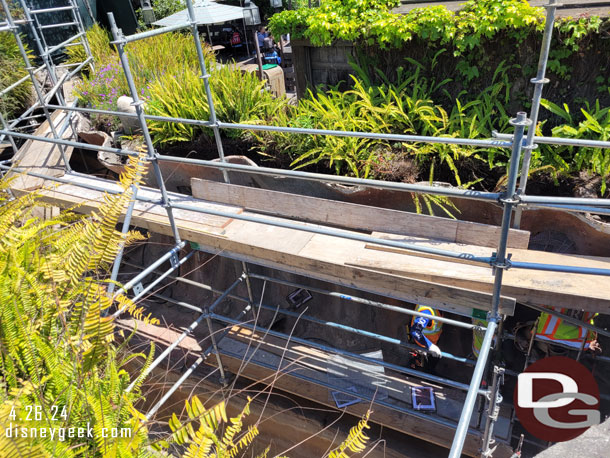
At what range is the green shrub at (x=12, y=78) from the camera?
6664mm

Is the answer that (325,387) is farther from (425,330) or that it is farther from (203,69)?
(203,69)

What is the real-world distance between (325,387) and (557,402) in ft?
5.14

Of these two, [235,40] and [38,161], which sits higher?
[235,40]

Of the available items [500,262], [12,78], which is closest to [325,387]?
[500,262]

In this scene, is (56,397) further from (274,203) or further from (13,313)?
(274,203)

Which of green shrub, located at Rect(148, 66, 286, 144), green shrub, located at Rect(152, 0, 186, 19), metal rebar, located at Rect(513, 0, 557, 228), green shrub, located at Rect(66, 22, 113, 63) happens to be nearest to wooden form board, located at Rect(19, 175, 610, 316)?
metal rebar, located at Rect(513, 0, 557, 228)

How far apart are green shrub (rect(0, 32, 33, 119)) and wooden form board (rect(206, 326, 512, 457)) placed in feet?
17.5

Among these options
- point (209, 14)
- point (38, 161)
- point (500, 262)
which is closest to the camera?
point (500, 262)

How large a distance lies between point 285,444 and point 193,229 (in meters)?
1.92

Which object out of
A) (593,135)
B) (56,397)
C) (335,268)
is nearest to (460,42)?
(593,135)

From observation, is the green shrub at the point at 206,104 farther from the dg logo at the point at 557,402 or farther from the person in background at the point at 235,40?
the person in background at the point at 235,40

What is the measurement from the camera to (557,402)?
2.71m

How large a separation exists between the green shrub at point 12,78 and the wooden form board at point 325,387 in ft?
17.5

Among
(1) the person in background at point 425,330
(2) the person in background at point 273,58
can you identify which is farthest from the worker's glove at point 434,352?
(2) the person in background at point 273,58
